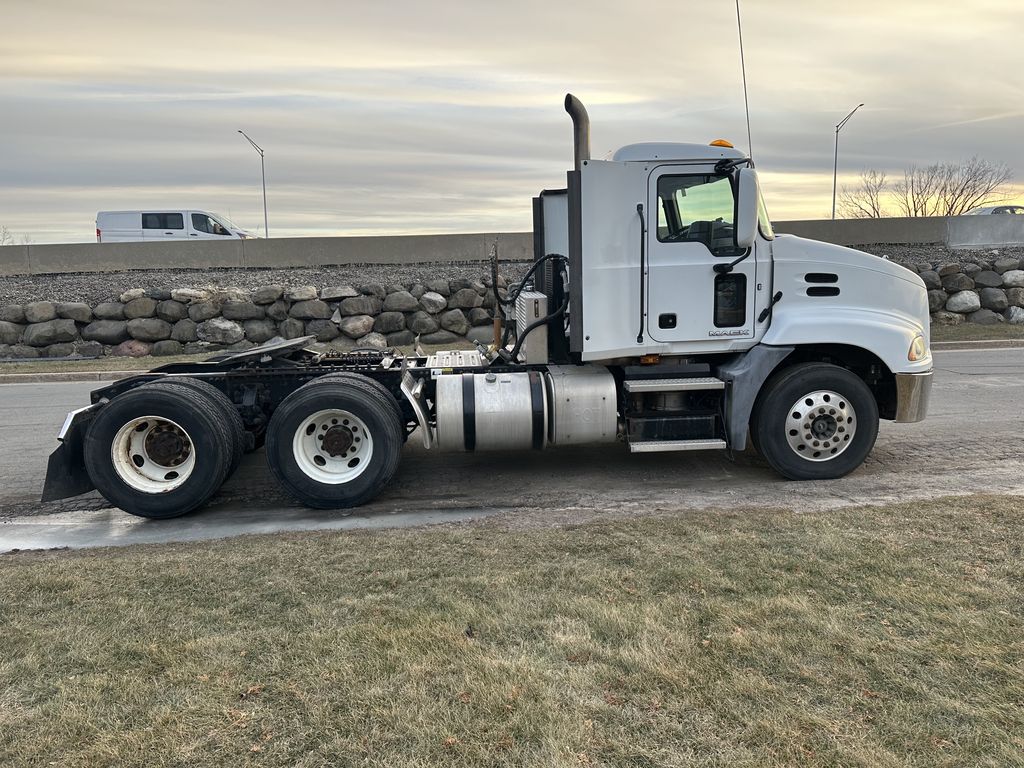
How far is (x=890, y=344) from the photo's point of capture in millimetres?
6555

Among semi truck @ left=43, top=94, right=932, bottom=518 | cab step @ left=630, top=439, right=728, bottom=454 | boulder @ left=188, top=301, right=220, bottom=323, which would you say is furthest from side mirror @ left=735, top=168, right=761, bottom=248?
boulder @ left=188, top=301, right=220, bottom=323

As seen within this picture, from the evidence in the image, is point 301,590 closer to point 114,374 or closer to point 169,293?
point 114,374

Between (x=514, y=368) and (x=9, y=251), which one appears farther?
(x=9, y=251)

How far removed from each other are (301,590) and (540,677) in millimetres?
1686

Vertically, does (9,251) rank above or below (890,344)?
above

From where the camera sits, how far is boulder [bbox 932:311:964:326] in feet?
58.0

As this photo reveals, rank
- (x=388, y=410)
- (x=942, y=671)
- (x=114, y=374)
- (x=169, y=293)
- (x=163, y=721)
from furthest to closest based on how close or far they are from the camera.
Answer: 1. (x=169, y=293)
2. (x=114, y=374)
3. (x=388, y=410)
4. (x=942, y=671)
5. (x=163, y=721)

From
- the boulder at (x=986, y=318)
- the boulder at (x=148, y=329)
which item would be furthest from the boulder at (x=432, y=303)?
the boulder at (x=986, y=318)

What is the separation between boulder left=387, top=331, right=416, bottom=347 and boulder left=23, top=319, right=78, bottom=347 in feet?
22.7

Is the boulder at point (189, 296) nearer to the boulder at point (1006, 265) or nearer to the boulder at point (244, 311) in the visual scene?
the boulder at point (244, 311)

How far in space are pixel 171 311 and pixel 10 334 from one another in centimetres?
353

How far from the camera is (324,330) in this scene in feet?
53.1

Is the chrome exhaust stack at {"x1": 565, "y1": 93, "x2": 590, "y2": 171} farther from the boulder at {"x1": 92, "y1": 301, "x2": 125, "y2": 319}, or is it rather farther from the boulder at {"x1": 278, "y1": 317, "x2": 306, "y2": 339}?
the boulder at {"x1": 92, "y1": 301, "x2": 125, "y2": 319}

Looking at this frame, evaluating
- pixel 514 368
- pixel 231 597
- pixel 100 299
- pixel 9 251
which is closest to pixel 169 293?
pixel 100 299
